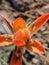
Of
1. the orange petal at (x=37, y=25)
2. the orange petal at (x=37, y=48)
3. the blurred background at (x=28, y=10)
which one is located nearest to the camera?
the orange petal at (x=37, y=48)

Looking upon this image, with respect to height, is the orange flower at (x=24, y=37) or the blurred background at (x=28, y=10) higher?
the blurred background at (x=28, y=10)

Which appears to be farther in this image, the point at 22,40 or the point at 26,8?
the point at 26,8

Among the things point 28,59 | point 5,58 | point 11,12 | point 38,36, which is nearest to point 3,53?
point 5,58

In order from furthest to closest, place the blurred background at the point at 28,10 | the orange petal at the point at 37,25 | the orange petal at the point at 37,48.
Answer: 1. the blurred background at the point at 28,10
2. the orange petal at the point at 37,25
3. the orange petal at the point at 37,48

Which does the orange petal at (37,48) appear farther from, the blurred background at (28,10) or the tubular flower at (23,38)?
the blurred background at (28,10)

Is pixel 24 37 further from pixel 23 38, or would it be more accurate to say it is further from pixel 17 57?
pixel 17 57

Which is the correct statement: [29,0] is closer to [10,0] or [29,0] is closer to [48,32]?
[10,0]

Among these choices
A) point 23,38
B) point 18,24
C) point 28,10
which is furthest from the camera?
point 28,10

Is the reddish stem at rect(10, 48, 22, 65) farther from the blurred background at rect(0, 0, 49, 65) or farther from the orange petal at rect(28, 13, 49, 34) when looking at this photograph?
the blurred background at rect(0, 0, 49, 65)

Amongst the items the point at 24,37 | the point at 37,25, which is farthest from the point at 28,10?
the point at 24,37

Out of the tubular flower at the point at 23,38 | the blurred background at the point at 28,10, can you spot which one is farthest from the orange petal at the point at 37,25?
the blurred background at the point at 28,10

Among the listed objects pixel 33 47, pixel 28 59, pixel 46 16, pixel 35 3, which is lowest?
pixel 28 59
